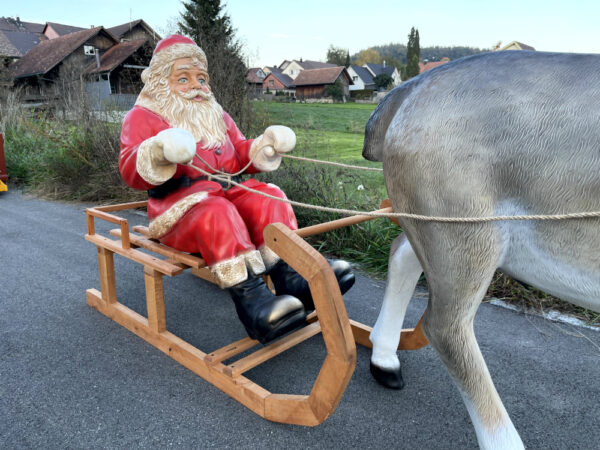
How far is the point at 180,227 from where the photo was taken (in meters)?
2.11

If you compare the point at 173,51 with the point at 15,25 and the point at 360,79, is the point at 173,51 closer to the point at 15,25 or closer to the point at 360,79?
the point at 15,25

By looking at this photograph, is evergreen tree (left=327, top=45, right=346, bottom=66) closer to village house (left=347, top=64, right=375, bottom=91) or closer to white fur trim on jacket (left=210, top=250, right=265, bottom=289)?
village house (left=347, top=64, right=375, bottom=91)

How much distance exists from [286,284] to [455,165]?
1.25m

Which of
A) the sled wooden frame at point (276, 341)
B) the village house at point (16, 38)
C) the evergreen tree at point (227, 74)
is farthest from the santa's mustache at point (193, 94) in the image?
the village house at point (16, 38)

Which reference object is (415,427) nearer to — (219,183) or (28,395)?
(219,183)

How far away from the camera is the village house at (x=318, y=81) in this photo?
4750 cm

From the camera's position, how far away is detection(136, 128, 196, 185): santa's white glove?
1.81 meters

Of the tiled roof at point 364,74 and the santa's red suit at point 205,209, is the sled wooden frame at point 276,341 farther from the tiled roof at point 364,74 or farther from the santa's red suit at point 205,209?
the tiled roof at point 364,74

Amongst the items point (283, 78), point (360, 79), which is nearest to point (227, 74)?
point (360, 79)

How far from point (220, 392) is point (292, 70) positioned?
67.2 m

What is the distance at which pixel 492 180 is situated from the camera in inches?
45.1

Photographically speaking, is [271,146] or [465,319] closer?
[465,319]

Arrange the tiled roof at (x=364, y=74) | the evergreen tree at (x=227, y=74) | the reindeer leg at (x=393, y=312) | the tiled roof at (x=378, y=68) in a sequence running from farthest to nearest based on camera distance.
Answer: the tiled roof at (x=378, y=68), the tiled roof at (x=364, y=74), the evergreen tree at (x=227, y=74), the reindeer leg at (x=393, y=312)

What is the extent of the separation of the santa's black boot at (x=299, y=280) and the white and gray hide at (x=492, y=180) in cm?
81
